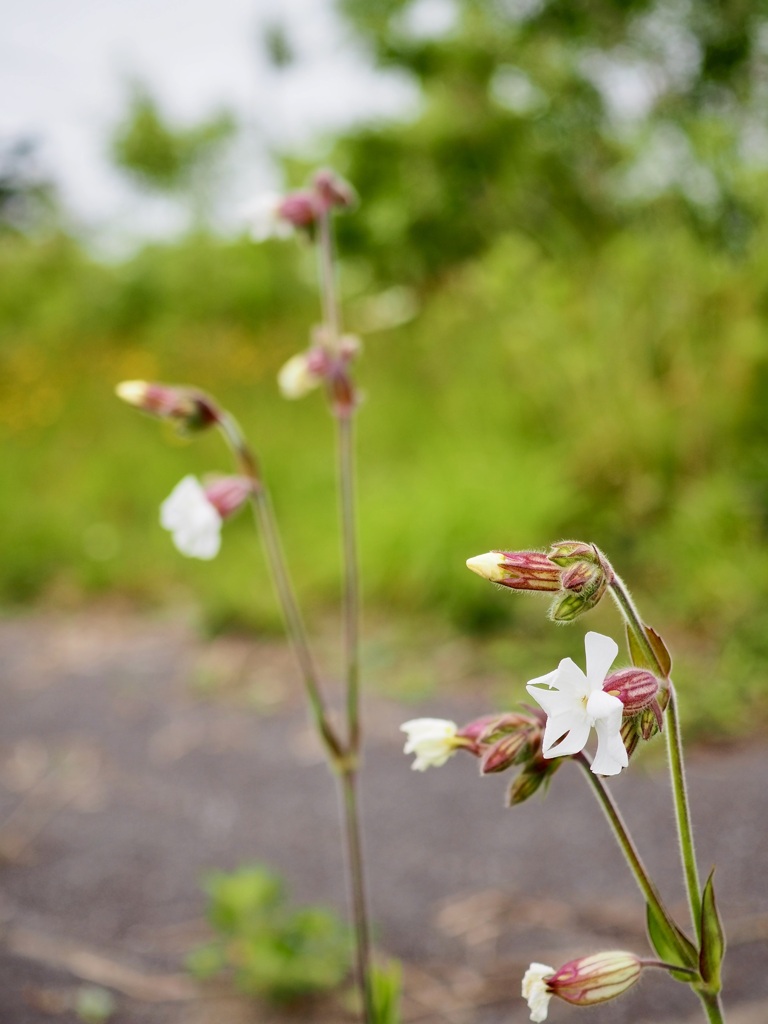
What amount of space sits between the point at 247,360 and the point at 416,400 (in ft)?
6.74

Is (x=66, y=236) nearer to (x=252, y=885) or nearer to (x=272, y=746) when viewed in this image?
(x=272, y=746)

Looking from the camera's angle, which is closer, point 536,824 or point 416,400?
point 536,824

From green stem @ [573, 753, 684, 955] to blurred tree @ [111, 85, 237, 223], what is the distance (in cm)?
1183

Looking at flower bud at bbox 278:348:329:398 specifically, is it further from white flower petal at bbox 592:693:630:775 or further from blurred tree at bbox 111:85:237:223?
blurred tree at bbox 111:85:237:223

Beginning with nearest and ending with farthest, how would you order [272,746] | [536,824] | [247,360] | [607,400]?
[536,824]
[272,746]
[607,400]
[247,360]

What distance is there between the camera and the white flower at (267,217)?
1.23 meters

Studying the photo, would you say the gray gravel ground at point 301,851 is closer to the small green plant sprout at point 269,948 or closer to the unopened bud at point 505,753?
the small green plant sprout at point 269,948

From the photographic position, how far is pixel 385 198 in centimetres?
873

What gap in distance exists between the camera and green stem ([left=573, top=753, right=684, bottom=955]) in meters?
0.66

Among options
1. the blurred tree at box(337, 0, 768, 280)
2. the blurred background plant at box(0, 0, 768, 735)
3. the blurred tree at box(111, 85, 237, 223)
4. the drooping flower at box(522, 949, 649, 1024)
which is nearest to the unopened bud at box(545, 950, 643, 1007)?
the drooping flower at box(522, 949, 649, 1024)

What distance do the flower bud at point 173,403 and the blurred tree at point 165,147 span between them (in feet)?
36.9

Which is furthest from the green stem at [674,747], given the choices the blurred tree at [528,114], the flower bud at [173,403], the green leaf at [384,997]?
the blurred tree at [528,114]

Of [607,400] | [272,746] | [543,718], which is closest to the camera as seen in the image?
[543,718]

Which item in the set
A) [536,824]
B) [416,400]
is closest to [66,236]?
[416,400]
